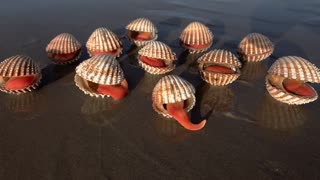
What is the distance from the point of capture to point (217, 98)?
5.92 m

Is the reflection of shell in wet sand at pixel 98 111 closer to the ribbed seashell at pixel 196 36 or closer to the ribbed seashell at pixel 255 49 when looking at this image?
the ribbed seashell at pixel 196 36

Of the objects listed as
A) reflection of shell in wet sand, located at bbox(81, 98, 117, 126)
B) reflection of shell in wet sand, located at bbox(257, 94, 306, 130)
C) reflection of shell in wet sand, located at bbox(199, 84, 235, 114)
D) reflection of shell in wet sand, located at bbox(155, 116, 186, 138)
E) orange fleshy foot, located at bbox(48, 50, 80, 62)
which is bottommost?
reflection of shell in wet sand, located at bbox(257, 94, 306, 130)

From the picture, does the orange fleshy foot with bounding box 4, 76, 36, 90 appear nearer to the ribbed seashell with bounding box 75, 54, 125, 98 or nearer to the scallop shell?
the ribbed seashell with bounding box 75, 54, 125, 98

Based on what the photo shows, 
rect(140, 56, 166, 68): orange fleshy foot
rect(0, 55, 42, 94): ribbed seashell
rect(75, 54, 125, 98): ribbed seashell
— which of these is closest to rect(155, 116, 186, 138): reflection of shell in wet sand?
rect(75, 54, 125, 98): ribbed seashell

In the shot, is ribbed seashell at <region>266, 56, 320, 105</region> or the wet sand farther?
ribbed seashell at <region>266, 56, 320, 105</region>

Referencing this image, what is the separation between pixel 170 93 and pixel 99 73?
54.3 inches

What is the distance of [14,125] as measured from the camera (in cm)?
511

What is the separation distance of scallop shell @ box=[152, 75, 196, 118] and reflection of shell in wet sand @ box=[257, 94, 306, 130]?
1315mm

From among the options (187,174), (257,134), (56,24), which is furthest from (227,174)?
(56,24)

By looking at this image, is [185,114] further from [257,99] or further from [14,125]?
[14,125]

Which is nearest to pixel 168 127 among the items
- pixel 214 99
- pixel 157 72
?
pixel 214 99

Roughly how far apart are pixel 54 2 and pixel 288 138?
28.3 feet

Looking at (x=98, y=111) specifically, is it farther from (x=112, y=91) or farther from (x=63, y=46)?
(x=63, y=46)

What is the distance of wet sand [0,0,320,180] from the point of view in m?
4.34
